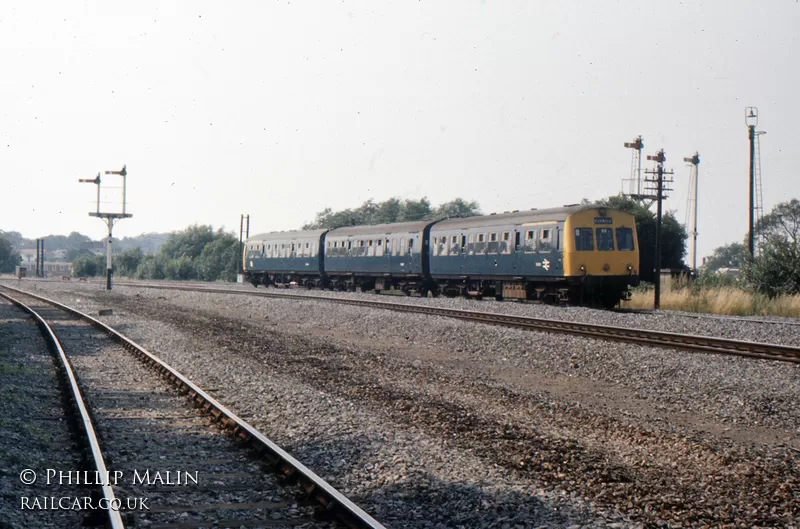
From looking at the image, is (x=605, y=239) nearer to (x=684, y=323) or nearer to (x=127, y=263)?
(x=684, y=323)

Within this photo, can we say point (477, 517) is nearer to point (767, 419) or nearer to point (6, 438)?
point (6, 438)

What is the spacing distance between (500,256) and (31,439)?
62.3 feet

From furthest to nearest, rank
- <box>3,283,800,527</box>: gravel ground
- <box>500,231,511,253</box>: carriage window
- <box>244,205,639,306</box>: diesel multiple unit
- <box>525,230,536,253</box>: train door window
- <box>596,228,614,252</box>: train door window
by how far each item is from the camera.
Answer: <box>500,231,511,253</box>: carriage window → <box>525,230,536,253</box>: train door window → <box>596,228,614,252</box>: train door window → <box>244,205,639,306</box>: diesel multiple unit → <box>3,283,800,527</box>: gravel ground

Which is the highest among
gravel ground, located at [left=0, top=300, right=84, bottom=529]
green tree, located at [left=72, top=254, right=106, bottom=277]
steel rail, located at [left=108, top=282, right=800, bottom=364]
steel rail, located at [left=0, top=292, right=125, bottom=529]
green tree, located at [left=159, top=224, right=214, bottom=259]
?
green tree, located at [left=159, top=224, right=214, bottom=259]

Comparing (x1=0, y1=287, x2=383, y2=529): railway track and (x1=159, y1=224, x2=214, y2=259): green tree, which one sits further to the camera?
(x1=159, y1=224, x2=214, y2=259): green tree

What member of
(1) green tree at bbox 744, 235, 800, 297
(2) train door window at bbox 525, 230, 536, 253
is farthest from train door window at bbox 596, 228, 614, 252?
(1) green tree at bbox 744, 235, 800, 297

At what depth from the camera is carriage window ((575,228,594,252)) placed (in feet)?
72.6

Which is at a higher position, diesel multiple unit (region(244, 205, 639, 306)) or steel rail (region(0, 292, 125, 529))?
diesel multiple unit (region(244, 205, 639, 306))

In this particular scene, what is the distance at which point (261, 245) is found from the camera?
1817 inches

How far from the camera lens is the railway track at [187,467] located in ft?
16.7

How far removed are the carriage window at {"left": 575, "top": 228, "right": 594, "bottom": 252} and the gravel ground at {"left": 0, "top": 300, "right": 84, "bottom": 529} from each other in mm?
14132

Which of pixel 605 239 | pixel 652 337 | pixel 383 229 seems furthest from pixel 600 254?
pixel 383 229

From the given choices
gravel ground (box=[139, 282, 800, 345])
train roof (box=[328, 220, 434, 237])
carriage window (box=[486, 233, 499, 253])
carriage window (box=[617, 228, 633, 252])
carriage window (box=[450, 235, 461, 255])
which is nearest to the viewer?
gravel ground (box=[139, 282, 800, 345])

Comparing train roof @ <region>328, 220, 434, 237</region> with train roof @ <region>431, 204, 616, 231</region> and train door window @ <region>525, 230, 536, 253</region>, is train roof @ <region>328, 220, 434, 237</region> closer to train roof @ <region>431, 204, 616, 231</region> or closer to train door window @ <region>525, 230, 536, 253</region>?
train roof @ <region>431, 204, 616, 231</region>
